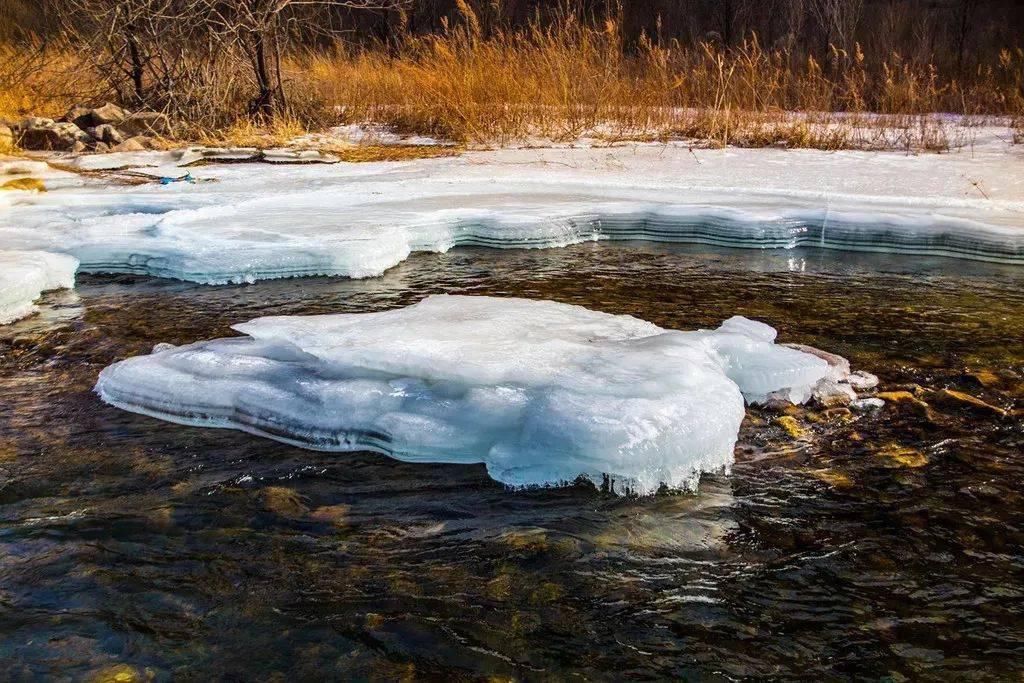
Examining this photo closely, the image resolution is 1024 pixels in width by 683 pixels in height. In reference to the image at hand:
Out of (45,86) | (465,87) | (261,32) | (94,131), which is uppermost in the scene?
(261,32)

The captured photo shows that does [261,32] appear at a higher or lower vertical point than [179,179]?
higher

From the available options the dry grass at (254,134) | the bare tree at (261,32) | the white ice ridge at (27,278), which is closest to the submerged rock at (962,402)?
the white ice ridge at (27,278)

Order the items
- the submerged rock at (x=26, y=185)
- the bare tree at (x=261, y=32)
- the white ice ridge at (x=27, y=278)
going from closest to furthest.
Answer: the white ice ridge at (x=27, y=278), the submerged rock at (x=26, y=185), the bare tree at (x=261, y=32)

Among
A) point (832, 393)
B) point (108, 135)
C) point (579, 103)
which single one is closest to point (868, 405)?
point (832, 393)

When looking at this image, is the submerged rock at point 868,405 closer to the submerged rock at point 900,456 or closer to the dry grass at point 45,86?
the submerged rock at point 900,456

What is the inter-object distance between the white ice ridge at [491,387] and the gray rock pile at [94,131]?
6179 millimetres

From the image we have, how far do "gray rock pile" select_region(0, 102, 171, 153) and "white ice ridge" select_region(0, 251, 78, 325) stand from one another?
442 centimetres

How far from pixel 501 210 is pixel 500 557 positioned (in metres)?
3.50

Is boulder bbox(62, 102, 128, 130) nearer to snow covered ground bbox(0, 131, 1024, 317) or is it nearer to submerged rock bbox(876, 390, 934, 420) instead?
snow covered ground bbox(0, 131, 1024, 317)

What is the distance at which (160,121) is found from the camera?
890 centimetres

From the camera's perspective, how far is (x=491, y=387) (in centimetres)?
240

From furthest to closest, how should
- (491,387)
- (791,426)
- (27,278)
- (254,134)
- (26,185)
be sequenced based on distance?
(254,134)
(26,185)
(27,278)
(791,426)
(491,387)

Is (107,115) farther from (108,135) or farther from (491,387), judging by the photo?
(491,387)

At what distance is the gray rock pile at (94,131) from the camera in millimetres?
8328
